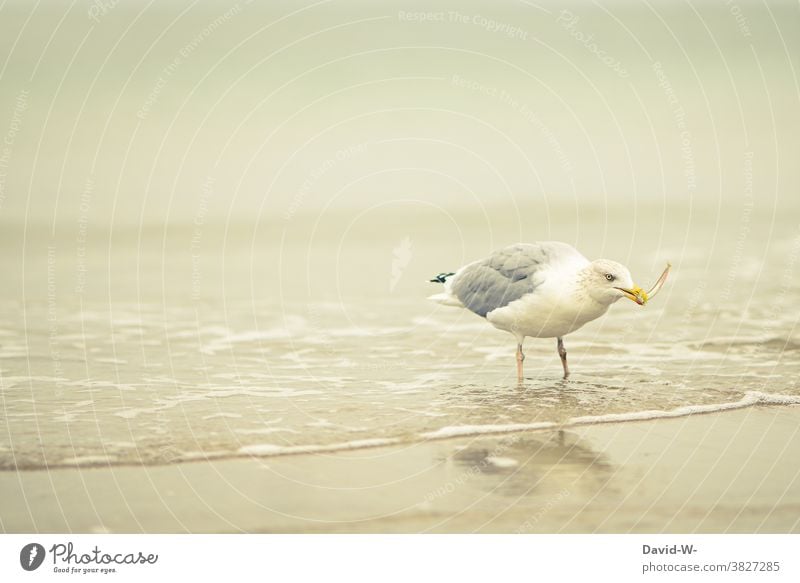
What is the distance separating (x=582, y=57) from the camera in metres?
4.37

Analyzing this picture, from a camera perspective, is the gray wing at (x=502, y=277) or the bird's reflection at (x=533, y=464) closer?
the bird's reflection at (x=533, y=464)

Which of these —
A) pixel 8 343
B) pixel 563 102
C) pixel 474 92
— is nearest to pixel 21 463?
pixel 8 343

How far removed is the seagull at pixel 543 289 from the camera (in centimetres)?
342

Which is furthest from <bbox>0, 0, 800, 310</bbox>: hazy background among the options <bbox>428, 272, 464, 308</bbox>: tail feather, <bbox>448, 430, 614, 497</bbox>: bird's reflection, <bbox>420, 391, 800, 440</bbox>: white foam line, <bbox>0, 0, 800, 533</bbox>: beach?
<bbox>448, 430, 614, 497</bbox>: bird's reflection

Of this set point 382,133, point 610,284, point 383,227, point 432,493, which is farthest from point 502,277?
point 383,227

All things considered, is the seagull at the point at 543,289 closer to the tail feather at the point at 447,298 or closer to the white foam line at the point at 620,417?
the tail feather at the point at 447,298

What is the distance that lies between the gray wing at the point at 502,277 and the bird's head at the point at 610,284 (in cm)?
19

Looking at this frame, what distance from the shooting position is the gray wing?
3.54 meters

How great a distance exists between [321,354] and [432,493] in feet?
4.62

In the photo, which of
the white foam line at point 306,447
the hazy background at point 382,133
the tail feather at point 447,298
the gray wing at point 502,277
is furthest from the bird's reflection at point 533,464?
the hazy background at point 382,133

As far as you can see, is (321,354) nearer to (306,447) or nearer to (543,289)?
(306,447)

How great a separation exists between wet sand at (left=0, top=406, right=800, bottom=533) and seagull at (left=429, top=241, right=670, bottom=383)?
602mm

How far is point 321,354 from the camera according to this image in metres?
4.16

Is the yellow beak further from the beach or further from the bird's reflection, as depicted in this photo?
the bird's reflection
